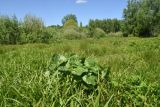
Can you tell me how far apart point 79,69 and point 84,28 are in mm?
63434

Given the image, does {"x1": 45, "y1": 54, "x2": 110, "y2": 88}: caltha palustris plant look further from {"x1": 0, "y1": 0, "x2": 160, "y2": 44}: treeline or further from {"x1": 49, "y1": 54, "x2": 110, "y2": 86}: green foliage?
{"x1": 0, "y1": 0, "x2": 160, "y2": 44}: treeline

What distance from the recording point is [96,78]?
4773 millimetres

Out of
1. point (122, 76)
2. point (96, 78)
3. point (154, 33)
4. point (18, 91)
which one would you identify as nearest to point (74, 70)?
point (96, 78)

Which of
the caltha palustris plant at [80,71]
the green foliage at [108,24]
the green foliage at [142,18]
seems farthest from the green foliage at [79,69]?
the green foliage at [108,24]

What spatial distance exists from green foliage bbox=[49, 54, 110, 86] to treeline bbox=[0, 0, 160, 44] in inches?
1035

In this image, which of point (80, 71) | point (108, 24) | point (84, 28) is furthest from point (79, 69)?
point (108, 24)

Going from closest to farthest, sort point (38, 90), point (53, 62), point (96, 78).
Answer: point (38, 90) → point (96, 78) → point (53, 62)

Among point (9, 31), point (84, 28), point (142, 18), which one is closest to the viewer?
point (9, 31)

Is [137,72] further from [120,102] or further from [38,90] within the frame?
[38,90]

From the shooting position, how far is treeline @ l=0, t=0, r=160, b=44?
3163 cm

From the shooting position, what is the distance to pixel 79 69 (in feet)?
15.9

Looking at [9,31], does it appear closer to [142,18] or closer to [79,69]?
[79,69]

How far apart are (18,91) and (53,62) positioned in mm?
1333

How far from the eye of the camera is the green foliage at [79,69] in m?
4.76
